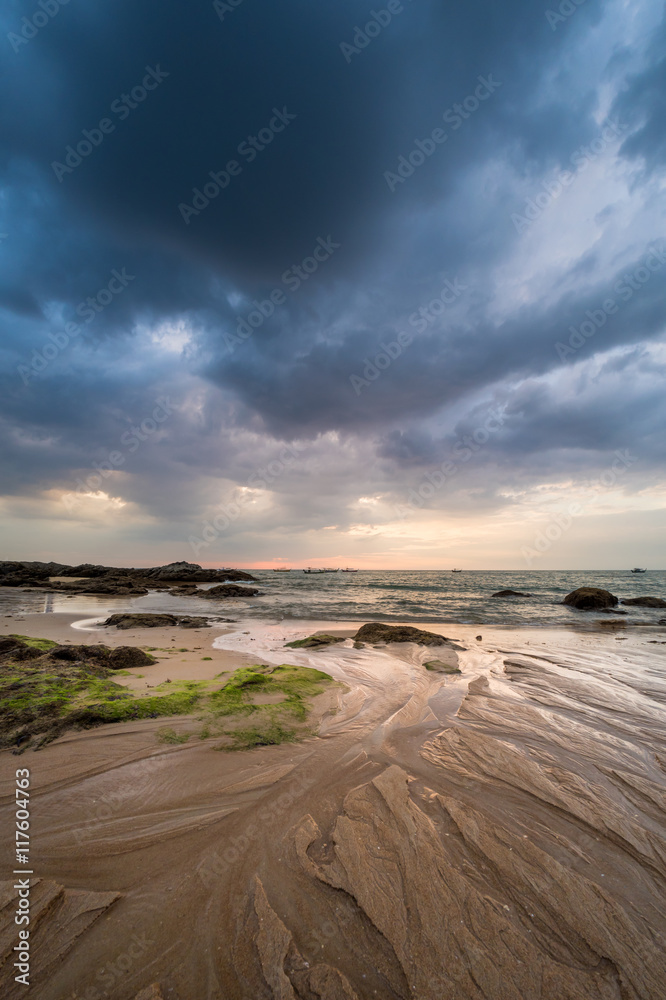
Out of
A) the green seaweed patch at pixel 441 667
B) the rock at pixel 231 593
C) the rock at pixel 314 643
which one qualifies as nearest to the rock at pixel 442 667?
the green seaweed patch at pixel 441 667

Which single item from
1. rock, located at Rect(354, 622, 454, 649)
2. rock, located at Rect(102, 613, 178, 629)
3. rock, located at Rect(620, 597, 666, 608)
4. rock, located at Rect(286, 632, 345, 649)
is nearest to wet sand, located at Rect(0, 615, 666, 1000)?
rock, located at Rect(286, 632, 345, 649)

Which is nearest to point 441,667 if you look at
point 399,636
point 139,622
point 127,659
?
point 399,636

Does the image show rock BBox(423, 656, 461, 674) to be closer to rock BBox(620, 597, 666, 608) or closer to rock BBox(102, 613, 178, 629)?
rock BBox(102, 613, 178, 629)

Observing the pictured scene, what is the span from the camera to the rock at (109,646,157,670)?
905cm

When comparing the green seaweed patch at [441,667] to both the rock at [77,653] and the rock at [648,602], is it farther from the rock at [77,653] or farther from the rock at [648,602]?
the rock at [648,602]

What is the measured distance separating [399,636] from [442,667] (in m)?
4.06

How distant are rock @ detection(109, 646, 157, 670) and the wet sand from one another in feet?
13.7

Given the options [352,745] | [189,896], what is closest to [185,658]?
[352,745]

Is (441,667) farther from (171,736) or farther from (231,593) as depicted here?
(231,593)

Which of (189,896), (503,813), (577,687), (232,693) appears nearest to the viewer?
(189,896)

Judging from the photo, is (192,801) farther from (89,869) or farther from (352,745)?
(352,745)

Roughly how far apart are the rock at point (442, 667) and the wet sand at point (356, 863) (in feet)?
11.3

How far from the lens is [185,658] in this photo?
10609 mm

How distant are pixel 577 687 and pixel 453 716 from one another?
380 cm
